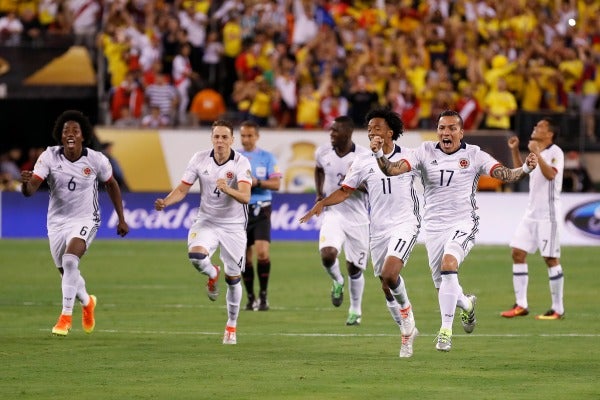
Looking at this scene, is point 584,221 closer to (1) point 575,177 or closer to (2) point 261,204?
(1) point 575,177

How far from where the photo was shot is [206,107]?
32688 millimetres

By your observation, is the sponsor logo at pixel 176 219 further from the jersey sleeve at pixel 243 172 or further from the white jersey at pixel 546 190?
the jersey sleeve at pixel 243 172

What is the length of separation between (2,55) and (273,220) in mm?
7668

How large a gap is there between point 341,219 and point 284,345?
11.2ft

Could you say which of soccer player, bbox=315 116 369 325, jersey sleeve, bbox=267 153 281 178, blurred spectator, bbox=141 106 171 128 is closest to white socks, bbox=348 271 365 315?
soccer player, bbox=315 116 369 325

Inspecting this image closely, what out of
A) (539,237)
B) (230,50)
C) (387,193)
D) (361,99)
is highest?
(387,193)

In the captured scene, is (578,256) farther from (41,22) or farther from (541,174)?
(41,22)

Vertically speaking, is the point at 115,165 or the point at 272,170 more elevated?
the point at 272,170

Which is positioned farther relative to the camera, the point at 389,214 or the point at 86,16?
the point at 86,16

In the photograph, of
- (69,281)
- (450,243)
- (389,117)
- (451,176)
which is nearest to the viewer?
(389,117)

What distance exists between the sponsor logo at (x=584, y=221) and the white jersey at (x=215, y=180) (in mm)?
15783

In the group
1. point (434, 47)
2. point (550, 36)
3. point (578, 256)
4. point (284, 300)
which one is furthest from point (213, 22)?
point (284, 300)

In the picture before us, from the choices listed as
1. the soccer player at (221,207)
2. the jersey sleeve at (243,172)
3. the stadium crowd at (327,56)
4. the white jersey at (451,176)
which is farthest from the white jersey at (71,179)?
the stadium crowd at (327,56)

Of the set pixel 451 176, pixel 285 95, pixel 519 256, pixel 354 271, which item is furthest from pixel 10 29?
pixel 451 176
